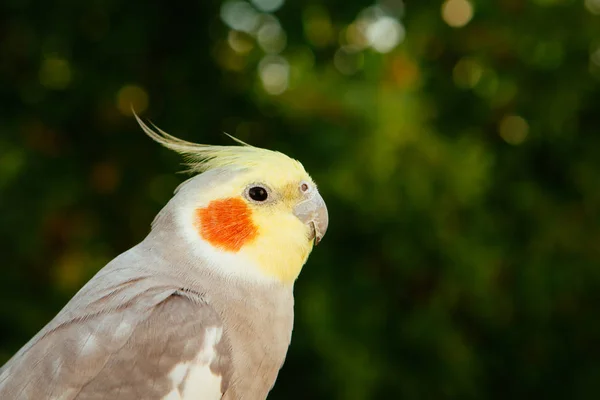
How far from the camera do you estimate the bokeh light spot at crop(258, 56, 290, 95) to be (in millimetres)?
4703

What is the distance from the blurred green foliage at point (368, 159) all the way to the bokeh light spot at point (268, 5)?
25 millimetres

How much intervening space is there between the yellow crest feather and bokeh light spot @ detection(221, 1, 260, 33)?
235 centimetres

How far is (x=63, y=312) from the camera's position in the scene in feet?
7.29

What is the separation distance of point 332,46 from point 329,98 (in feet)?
2.23

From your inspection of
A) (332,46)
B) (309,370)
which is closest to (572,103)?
(332,46)

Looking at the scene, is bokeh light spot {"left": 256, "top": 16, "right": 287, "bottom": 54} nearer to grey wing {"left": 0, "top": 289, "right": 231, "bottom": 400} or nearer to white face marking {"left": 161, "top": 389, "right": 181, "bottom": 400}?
grey wing {"left": 0, "top": 289, "right": 231, "bottom": 400}

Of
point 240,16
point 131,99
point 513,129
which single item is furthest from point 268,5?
point 513,129

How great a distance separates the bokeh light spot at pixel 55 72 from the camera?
470cm

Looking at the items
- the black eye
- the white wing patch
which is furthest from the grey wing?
the black eye

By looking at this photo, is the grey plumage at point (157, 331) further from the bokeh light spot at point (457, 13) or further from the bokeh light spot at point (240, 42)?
the bokeh light spot at point (457, 13)

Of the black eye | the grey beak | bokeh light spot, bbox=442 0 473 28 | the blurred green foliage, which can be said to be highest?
bokeh light spot, bbox=442 0 473 28

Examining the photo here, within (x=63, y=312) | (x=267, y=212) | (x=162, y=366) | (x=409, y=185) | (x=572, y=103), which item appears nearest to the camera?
(x=162, y=366)

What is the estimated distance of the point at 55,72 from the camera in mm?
4723

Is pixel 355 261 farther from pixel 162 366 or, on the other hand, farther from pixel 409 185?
pixel 162 366
